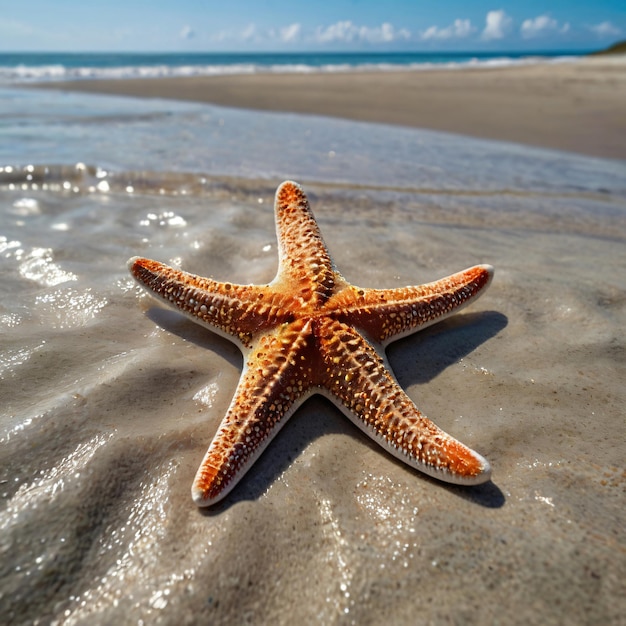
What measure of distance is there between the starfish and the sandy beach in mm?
7400

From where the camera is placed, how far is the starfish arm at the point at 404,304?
2.83 metres

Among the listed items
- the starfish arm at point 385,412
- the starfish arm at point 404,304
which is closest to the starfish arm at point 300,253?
the starfish arm at point 404,304

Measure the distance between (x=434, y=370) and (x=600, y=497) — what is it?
1100mm

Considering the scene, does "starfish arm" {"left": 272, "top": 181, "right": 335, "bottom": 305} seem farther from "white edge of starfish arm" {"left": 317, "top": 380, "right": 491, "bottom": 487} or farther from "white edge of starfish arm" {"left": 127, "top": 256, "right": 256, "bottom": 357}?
"white edge of starfish arm" {"left": 317, "top": 380, "right": 491, "bottom": 487}

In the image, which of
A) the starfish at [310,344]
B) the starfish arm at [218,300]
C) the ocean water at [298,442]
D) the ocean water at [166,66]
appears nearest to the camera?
the ocean water at [298,442]

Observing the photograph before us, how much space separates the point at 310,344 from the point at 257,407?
435 millimetres

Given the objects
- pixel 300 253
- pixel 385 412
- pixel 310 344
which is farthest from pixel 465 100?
pixel 385 412

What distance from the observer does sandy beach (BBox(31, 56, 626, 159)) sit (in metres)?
10.1

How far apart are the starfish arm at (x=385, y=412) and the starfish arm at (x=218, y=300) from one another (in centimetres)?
35

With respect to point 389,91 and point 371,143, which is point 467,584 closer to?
point 371,143

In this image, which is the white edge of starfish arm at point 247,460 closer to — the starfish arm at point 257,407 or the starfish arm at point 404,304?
the starfish arm at point 257,407

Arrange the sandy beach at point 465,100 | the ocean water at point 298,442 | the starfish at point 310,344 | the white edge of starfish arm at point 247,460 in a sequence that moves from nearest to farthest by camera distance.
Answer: the ocean water at point 298,442, the white edge of starfish arm at point 247,460, the starfish at point 310,344, the sandy beach at point 465,100

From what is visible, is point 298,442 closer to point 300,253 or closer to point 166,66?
point 300,253

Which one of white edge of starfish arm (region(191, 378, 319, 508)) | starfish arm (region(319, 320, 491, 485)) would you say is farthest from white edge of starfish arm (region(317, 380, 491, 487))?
white edge of starfish arm (region(191, 378, 319, 508))
